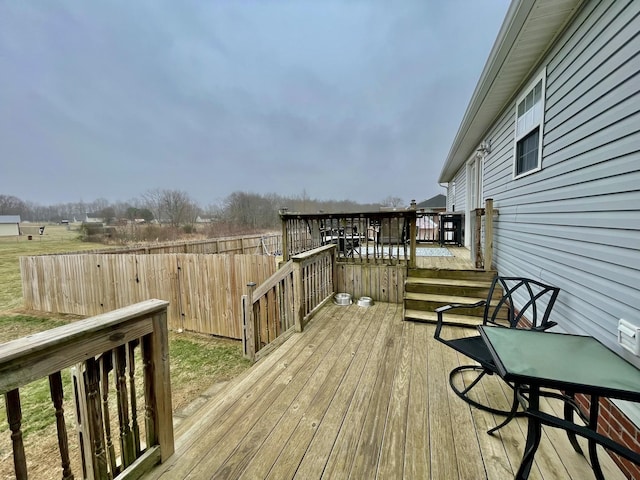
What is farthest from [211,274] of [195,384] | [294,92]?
[294,92]

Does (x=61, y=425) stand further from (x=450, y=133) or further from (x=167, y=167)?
(x=167, y=167)

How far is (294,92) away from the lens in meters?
26.8

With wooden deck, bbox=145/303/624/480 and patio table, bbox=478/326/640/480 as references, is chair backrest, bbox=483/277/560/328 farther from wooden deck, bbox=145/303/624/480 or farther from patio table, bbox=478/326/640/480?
patio table, bbox=478/326/640/480

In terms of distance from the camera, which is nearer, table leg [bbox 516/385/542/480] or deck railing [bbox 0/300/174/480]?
deck railing [bbox 0/300/174/480]

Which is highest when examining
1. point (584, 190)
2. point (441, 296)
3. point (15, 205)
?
point (15, 205)

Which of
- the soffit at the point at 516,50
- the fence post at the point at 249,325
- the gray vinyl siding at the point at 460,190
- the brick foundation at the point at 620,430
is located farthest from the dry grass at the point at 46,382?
the gray vinyl siding at the point at 460,190

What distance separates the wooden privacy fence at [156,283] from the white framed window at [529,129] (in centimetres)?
406

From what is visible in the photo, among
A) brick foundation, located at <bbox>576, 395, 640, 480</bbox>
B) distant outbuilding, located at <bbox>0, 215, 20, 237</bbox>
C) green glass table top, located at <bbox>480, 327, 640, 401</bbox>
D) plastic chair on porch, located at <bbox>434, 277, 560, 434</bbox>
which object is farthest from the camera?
distant outbuilding, located at <bbox>0, 215, 20, 237</bbox>

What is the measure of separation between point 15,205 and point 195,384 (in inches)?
1822

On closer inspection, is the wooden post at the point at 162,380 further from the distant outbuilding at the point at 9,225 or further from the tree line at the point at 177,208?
the distant outbuilding at the point at 9,225

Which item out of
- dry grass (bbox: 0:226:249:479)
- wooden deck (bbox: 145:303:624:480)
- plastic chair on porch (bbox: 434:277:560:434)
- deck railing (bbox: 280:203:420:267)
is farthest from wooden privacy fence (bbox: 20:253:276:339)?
plastic chair on porch (bbox: 434:277:560:434)

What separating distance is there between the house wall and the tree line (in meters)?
16.4

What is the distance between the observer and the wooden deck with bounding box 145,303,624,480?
1.58 meters

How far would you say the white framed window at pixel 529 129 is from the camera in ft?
10.4
